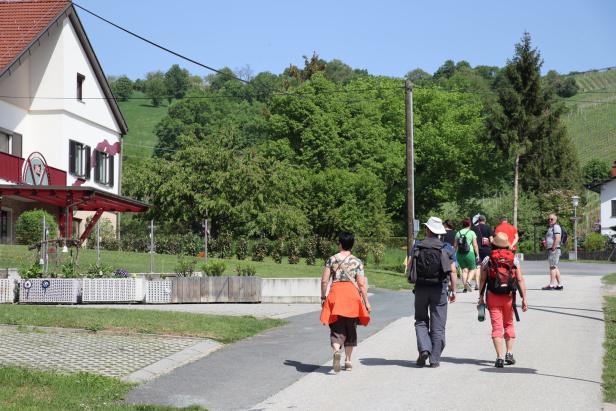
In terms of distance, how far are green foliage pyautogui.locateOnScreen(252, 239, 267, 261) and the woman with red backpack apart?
25.6 meters

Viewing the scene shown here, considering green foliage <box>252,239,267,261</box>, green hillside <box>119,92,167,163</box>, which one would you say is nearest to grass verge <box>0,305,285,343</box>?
green foliage <box>252,239,267,261</box>

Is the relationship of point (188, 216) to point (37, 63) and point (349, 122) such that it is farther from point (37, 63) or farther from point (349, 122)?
point (349, 122)

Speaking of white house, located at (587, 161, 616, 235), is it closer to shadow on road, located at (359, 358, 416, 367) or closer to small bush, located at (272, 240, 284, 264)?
small bush, located at (272, 240, 284, 264)

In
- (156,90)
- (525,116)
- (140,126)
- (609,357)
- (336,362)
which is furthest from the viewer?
(156,90)

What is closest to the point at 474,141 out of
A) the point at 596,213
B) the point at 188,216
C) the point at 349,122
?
the point at 349,122

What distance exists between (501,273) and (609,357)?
1.86 metres

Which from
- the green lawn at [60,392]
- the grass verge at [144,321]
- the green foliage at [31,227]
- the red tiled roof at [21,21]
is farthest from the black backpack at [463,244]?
the red tiled roof at [21,21]

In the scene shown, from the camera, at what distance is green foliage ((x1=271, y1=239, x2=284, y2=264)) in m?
37.3

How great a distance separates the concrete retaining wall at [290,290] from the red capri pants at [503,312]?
11673 millimetres

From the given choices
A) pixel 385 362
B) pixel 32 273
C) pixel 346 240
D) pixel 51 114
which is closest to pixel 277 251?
pixel 51 114

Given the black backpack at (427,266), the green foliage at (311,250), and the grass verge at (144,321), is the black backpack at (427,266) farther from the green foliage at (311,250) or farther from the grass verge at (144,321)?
the green foliage at (311,250)

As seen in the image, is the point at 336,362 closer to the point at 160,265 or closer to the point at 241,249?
the point at 160,265

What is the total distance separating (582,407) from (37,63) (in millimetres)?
36866

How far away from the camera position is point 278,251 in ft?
123
